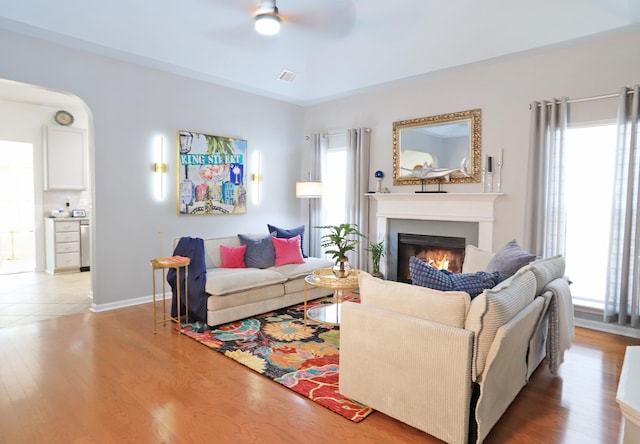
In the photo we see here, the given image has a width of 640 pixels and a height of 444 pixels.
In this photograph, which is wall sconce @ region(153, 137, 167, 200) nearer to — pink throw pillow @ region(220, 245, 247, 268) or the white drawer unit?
pink throw pillow @ region(220, 245, 247, 268)

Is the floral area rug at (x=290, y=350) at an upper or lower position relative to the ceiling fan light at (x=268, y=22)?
lower

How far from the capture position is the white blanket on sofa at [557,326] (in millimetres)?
2758

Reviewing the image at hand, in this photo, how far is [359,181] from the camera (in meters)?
5.97

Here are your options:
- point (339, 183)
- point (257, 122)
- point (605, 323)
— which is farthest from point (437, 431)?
point (257, 122)

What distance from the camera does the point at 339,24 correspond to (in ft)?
15.3

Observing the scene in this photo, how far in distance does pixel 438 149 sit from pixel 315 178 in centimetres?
216

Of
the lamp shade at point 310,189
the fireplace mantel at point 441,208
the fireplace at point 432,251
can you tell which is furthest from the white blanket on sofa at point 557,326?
the lamp shade at point 310,189

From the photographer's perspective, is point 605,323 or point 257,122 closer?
point 605,323

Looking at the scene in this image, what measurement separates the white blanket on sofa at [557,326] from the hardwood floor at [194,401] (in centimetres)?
20

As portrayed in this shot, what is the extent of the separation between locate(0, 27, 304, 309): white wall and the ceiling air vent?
0.69 meters

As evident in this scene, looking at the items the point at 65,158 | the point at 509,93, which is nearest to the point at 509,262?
the point at 509,93

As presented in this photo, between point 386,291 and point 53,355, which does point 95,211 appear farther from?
point 386,291

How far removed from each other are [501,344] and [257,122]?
200 inches

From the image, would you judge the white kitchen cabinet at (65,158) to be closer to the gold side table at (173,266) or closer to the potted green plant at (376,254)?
the gold side table at (173,266)
